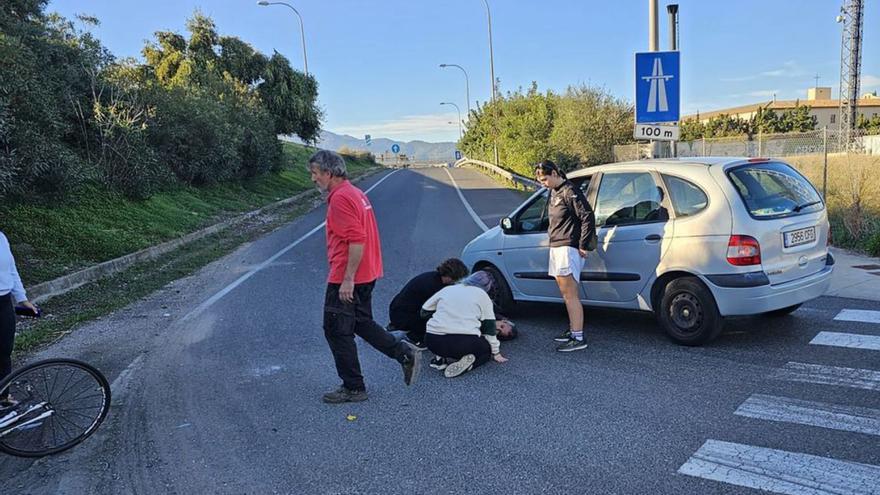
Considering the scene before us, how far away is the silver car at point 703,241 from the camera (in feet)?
16.8

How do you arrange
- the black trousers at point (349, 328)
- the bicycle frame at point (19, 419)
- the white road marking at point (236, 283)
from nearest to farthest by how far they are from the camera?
the bicycle frame at point (19, 419)
the black trousers at point (349, 328)
the white road marking at point (236, 283)

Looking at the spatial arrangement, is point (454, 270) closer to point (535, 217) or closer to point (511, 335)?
point (511, 335)

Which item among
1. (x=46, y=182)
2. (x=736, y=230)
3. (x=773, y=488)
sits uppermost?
(x=46, y=182)

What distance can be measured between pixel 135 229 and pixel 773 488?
13203 mm

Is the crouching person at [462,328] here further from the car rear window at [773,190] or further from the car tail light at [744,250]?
the car rear window at [773,190]

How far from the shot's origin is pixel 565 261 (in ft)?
18.1

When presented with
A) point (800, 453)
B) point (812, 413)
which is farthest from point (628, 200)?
point (800, 453)

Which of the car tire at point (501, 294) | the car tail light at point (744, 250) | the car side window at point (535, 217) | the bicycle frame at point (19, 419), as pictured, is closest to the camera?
the bicycle frame at point (19, 419)

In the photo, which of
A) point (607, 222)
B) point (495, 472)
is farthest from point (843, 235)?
point (495, 472)

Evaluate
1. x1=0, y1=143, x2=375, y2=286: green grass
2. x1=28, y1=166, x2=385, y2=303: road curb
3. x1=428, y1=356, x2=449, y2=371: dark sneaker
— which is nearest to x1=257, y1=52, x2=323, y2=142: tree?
x1=0, y1=143, x2=375, y2=286: green grass

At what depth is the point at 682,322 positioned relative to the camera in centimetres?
545

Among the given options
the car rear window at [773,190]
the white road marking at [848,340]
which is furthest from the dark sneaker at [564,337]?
the white road marking at [848,340]

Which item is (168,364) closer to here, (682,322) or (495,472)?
(495,472)

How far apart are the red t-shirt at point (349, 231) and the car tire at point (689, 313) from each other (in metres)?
2.65
